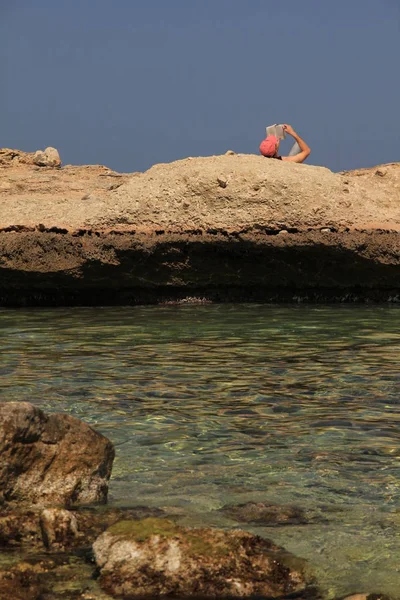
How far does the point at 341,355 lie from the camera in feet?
28.2

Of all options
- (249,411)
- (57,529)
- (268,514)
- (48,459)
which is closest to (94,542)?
(57,529)

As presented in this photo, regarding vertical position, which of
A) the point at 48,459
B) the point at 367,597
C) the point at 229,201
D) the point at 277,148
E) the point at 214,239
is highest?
the point at 277,148

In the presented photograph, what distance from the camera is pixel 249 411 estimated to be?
6.32 m

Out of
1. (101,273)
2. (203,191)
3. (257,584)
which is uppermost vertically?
(203,191)

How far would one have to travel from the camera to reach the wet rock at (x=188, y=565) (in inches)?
130

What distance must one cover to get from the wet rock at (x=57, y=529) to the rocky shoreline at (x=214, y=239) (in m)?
9.22

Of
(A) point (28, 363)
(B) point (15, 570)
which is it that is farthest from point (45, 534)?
(A) point (28, 363)

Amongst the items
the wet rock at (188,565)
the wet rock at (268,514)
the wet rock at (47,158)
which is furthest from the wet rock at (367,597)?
the wet rock at (47,158)

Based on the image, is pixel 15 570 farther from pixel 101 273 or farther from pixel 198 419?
pixel 101 273

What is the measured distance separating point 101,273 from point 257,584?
1032 cm

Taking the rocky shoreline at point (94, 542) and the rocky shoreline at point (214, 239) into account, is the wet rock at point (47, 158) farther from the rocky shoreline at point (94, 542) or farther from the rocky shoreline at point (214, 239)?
the rocky shoreline at point (94, 542)

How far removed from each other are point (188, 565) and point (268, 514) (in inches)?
34.1

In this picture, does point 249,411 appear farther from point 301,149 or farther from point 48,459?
point 301,149

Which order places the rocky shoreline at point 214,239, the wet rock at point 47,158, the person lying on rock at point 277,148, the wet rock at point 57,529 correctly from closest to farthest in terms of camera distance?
the wet rock at point 57,529 → the rocky shoreline at point 214,239 → the person lying on rock at point 277,148 → the wet rock at point 47,158
